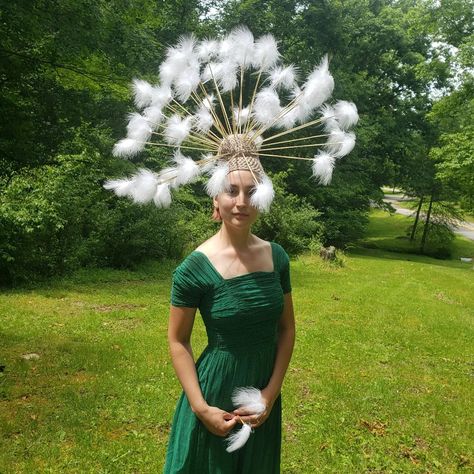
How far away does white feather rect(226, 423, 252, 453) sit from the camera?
1855mm

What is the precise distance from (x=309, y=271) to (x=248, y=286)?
12.3 m

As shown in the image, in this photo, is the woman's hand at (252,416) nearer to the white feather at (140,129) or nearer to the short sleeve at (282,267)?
the short sleeve at (282,267)

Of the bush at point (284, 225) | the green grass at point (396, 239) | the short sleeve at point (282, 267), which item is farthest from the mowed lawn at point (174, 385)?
the green grass at point (396, 239)

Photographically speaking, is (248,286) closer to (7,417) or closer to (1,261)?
(7,417)

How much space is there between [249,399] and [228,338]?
27 centimetres

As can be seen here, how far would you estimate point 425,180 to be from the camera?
84.1ft

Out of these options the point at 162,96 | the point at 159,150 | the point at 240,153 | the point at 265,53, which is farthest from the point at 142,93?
the point at 159,150

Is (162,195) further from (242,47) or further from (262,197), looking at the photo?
(242,47)

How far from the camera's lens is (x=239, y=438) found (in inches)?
73.6

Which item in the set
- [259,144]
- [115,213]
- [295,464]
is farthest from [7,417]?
[115,213]

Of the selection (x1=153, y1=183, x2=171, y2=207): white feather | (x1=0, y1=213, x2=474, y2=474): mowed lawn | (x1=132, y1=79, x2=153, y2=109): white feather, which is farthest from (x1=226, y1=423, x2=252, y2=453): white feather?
(x1=0, y1=213, x2=474, y2=474): mowed lawn

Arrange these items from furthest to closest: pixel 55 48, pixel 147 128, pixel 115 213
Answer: pixel 115 213 → pixel 55 48 → pixel 147 128

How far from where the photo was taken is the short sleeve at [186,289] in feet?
6.41

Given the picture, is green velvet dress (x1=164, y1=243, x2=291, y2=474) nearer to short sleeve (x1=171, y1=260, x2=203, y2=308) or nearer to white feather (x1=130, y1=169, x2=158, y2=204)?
short sleeve (x1=171, y1=260, x2=203, y2=308)
